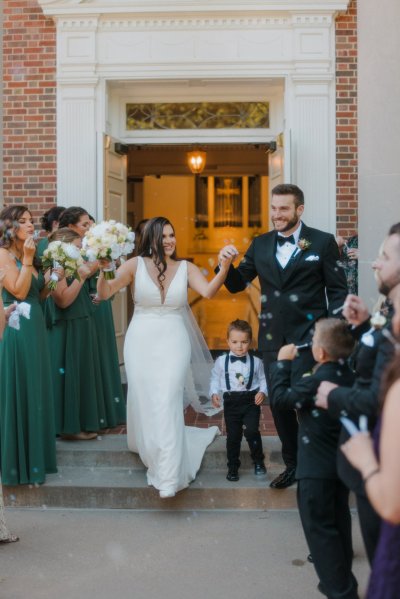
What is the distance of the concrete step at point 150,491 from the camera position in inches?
231

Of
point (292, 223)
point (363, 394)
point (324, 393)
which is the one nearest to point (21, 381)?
point (292, 223)

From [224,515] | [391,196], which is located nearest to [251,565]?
[224,515]

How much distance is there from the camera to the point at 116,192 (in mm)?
9508

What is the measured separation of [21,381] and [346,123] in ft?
16.2

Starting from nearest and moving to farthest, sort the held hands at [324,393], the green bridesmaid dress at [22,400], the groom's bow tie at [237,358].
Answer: the held hands at [324,393]
the green bridesmaid dress at [22,400]
the groom's bow tie at [237,358]

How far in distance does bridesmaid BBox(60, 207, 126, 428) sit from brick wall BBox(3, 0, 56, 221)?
2195 mm

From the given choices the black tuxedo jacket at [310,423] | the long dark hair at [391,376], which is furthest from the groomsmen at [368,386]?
the long dark hair at [391,376]

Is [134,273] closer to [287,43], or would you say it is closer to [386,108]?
[386,108]

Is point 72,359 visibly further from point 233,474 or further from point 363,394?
point 363,394

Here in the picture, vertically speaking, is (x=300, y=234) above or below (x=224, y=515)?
above

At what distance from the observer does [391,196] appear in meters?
5.90

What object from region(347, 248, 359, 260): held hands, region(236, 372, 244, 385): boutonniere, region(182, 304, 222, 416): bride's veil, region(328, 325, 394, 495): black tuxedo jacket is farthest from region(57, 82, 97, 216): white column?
region(328, 325, 394, 495): black tuxedo jacket

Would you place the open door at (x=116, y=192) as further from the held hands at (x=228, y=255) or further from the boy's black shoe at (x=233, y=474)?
the held hands at (x=228, y=255)

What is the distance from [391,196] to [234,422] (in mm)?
2039
